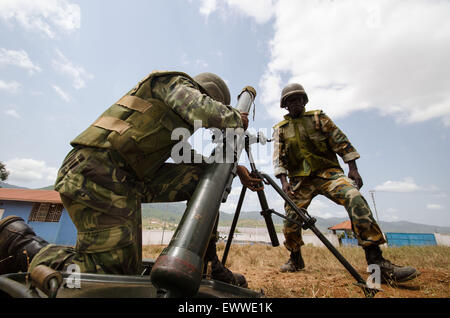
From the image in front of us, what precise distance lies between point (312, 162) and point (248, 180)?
5.17 feet

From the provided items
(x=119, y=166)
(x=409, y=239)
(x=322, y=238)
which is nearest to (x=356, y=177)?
(x=322, y=238)

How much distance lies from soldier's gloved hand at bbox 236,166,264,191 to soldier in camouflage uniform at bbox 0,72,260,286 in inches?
28.7

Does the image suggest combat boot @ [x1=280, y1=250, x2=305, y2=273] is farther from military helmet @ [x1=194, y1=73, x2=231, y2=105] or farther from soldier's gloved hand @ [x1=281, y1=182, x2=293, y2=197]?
military helmet @ [x1=194, y1=73, x2=231, y2=105]

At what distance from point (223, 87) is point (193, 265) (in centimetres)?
211

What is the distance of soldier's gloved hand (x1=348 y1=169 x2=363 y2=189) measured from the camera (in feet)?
10.7

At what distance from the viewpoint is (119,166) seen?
6.01 feet

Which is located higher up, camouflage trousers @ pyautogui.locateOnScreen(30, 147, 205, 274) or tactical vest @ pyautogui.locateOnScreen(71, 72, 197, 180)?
tactical vest @ pyautogui.locateOnScreen(71, 72, 197, 180)

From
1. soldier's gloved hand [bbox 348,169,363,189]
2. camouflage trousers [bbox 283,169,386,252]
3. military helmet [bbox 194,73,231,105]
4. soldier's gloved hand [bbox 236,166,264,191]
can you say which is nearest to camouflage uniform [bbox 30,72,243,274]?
military helmet [bbox 194,73,231,105]

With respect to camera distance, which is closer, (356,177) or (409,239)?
Result: (356,177)

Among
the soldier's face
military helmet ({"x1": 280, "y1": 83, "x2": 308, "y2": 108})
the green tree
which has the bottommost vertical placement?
the soldier's face

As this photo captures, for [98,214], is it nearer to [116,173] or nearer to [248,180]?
[116,173]

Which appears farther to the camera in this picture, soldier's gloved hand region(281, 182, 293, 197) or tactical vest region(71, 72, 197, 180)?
soldier's gloved hand region(281, 182, 293, 197)

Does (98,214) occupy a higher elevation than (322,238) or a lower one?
higher
